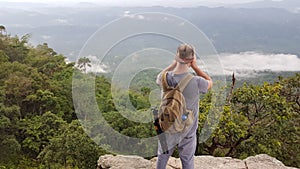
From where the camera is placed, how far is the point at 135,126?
5.88 m

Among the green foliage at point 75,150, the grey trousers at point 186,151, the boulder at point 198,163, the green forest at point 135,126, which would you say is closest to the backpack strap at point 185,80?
the grey trousers at point 186,151

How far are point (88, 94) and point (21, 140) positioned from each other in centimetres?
1219

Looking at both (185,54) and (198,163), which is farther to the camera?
(198,163)

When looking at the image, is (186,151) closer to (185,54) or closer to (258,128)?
(185,54)

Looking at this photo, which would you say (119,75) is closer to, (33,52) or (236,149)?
(236,149)

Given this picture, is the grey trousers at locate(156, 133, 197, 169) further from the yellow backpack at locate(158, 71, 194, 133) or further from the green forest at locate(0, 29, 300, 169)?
the green forest at locate(0, 29, 300, 169)

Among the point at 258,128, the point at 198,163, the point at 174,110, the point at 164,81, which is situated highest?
the point at 164,81

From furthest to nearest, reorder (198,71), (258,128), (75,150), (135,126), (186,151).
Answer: (258,128) < (75,150) < (135,126) < (186,151) < (198,71)

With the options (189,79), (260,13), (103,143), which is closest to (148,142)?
(103,143)

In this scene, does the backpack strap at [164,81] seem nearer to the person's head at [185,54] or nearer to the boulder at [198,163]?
the person's head at [185,54]

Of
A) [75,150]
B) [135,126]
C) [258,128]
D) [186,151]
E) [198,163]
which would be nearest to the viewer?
[186,151]

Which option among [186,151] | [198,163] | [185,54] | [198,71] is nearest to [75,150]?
[198,163]

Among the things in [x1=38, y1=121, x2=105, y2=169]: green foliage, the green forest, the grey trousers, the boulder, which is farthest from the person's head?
[x1=38, y1=121, x2=105, y2=169]: green foliage

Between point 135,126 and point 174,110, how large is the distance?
101 inches
